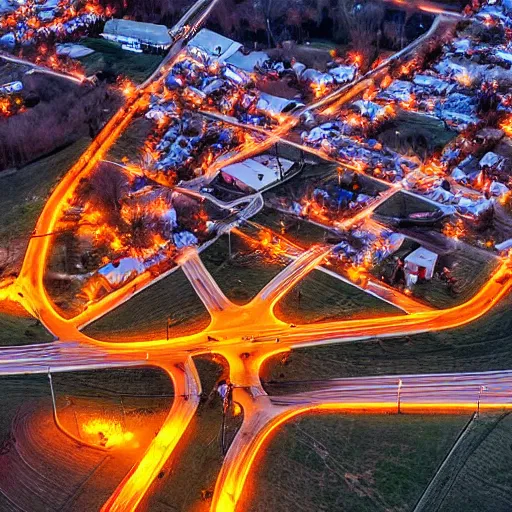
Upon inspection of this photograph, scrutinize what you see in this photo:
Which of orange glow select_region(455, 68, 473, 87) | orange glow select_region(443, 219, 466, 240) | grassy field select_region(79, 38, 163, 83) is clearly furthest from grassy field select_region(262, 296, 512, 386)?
grassy field select_region(79, 38, 163, 83)

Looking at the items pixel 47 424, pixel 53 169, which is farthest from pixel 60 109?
pixel 47 424

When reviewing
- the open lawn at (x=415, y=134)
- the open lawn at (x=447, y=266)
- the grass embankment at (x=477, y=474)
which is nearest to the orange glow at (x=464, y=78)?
the open lawn at (x=415, y=134)

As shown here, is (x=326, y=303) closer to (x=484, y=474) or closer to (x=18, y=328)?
(x=484, y=474)

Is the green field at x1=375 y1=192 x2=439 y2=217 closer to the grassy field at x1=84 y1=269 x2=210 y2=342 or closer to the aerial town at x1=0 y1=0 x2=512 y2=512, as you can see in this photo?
the aerial town at x1=0 y1=0 x2=512 y2=512

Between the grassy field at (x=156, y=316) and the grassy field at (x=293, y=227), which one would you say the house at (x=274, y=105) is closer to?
the grassy field at (x=293, y=227)

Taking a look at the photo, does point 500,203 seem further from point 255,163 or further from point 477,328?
point 255,163

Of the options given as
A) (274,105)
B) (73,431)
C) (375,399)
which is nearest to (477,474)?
(375,399)

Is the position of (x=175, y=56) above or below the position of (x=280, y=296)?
above
